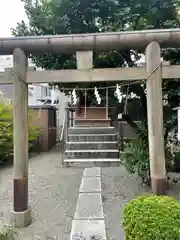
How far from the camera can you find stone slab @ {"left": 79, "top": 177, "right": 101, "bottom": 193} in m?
5.69

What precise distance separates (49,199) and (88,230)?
2.86m

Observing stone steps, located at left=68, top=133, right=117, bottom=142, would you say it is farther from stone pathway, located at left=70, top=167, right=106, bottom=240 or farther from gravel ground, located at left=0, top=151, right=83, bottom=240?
stone pathway, located at left=70, top=167, right=106, bottom=240

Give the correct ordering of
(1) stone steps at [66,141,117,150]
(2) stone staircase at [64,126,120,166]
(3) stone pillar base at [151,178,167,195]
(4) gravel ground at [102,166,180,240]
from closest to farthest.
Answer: (3) stone pillar base at [151,178,167,195], (4) gravel ground at [102,166,180,240], (2) stone staircase at [64,126,120,166], (1) stone steps at [66,141,117,150]

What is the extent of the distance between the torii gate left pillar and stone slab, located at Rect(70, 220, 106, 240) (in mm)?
1327

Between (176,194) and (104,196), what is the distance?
1.70m

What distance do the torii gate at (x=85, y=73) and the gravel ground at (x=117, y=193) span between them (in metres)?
1.07

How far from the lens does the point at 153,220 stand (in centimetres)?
272

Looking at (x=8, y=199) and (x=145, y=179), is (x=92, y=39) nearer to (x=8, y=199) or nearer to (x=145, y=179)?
(x=145, y=179)

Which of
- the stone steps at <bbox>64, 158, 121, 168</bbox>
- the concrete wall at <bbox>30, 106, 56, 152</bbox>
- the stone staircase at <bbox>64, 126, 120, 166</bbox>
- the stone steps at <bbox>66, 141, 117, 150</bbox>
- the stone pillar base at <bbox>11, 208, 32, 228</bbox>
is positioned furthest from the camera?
the concrete wall at <bbox>30, 106, 56, 152</bbox>

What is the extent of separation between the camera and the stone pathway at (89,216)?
3529mm

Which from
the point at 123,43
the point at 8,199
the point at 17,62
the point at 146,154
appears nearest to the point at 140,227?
the point at 123,43

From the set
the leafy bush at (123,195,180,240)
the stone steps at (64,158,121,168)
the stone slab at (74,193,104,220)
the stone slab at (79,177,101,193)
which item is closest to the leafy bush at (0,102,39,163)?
the stone steps at (64,158,121,168)

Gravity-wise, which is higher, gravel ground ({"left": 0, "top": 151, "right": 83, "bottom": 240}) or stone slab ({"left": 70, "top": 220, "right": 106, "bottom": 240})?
stone slab ({"left": 70, "top": 220, "right": 106, "bottom": 240})

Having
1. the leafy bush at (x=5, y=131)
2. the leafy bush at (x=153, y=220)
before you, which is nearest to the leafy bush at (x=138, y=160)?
the leafy bush at (x=153, y=220)
